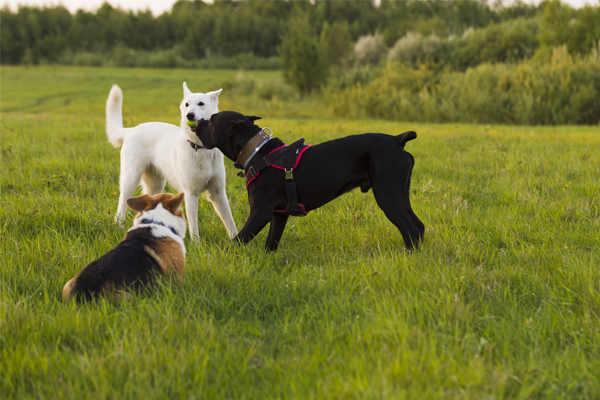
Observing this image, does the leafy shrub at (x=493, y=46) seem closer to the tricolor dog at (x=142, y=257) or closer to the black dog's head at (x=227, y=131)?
the black dog's head at (x=227, y=131)

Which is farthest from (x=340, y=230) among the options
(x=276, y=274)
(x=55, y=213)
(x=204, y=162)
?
(x=55, y=213)

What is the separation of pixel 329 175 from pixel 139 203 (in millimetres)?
1557

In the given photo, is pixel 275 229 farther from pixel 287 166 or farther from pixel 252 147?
pixel 252 147

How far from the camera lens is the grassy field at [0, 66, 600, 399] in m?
1.85

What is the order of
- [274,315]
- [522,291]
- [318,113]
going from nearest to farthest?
1. [274,315]
2. [522,291]
3. [318,113]

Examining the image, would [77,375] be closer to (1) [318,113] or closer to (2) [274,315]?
(2) [274,315]

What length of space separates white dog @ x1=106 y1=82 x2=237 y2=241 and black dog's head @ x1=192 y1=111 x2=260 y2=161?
0.27 metres

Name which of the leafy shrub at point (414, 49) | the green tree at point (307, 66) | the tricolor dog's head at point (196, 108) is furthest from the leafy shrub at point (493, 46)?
the tricolor dog's head at point (196, 108)

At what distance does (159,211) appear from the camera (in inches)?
125

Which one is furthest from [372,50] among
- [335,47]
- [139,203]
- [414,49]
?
[139,203]

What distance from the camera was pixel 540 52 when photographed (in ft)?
66.7

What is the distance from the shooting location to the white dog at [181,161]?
13.1 feet

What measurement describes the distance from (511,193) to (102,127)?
33.3 ft

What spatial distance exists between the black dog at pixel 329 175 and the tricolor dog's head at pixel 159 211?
0.55m
